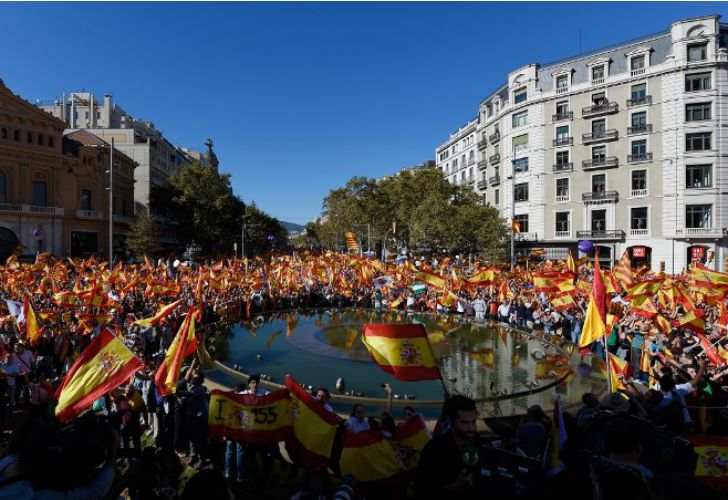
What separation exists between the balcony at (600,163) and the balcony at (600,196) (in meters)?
2.49

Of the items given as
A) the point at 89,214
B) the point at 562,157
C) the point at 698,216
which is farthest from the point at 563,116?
the point at 89,214

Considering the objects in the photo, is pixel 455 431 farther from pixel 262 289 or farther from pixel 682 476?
pixel 262 289

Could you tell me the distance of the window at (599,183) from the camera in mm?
41688

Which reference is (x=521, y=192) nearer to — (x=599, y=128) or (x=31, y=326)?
(x=599, y=128)

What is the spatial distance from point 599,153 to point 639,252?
33.5 feet

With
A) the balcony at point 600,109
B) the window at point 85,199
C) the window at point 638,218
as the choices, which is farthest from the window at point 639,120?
the window at point 85,199

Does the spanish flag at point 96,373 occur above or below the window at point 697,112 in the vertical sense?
below

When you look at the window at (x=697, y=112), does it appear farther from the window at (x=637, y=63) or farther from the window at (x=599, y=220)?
the window at (x=599, y=220)

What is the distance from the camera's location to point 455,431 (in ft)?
10.7

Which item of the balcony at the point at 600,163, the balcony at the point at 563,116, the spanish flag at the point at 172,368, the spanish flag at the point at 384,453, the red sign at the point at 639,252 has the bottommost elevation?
the spanish flag at the point at 384,453

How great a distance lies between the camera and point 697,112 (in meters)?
37.2

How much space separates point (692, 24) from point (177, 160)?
3106 inches

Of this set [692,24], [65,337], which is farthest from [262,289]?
[692,24]

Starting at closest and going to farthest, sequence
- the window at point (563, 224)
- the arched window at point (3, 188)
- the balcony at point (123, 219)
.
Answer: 1. the arched window at point (3, 188)
2. the window at point (563, 224)
3. the balcony at point (123, 219)
